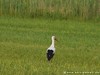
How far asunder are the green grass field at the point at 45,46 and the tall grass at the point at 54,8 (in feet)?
2.19

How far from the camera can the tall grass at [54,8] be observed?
84.8ft

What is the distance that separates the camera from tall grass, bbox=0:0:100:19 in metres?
25.9

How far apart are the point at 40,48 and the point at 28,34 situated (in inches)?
142

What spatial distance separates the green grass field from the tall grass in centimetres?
67

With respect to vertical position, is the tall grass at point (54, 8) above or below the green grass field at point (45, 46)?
above

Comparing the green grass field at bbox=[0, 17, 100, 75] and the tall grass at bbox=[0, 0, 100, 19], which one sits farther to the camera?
the tall grass at bbox=[0, 0, 100, 19]

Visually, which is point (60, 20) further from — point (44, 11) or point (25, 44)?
point (25, 44)

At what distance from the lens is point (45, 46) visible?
57.3 feet

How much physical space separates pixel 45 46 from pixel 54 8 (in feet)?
29.5

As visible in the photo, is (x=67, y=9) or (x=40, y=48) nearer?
(x=40, y=48)

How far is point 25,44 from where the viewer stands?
17.7 metres

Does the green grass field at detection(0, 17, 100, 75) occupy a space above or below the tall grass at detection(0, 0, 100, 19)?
below

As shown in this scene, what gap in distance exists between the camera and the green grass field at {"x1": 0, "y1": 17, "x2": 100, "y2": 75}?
11797 mm

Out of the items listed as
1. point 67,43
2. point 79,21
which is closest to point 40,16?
point 79,21
